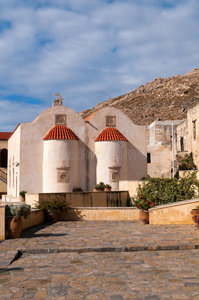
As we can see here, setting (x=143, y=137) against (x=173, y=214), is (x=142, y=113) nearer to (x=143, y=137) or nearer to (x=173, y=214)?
(x=143, y=137)

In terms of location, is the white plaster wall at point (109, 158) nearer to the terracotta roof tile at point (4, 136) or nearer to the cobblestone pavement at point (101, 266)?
the cobblestone pavement at point (101, 266)

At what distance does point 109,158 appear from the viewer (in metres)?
27.1

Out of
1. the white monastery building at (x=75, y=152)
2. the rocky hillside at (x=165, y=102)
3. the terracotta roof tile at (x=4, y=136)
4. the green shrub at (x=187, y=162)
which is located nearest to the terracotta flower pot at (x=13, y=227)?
the white monastery building at (x=75, y=152)

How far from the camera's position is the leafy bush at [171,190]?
16.5 meters

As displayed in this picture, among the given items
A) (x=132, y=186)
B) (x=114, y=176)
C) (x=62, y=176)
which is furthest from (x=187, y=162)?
(x=62, y=176)

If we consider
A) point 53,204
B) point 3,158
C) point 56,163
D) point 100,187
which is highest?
point 3,158

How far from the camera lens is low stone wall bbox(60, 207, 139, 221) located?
625 inches

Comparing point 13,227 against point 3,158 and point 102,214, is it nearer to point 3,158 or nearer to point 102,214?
point 102,214

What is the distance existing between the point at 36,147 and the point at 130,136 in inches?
333

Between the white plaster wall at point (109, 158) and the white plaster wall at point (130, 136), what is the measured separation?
101cm

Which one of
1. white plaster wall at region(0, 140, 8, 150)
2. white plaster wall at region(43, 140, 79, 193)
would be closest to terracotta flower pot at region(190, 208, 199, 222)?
white plaster wall at region(43, 140, 79, 193)

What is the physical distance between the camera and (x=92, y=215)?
628 inches

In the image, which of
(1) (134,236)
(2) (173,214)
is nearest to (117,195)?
(2) (173,214)

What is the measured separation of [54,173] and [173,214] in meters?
14.0
